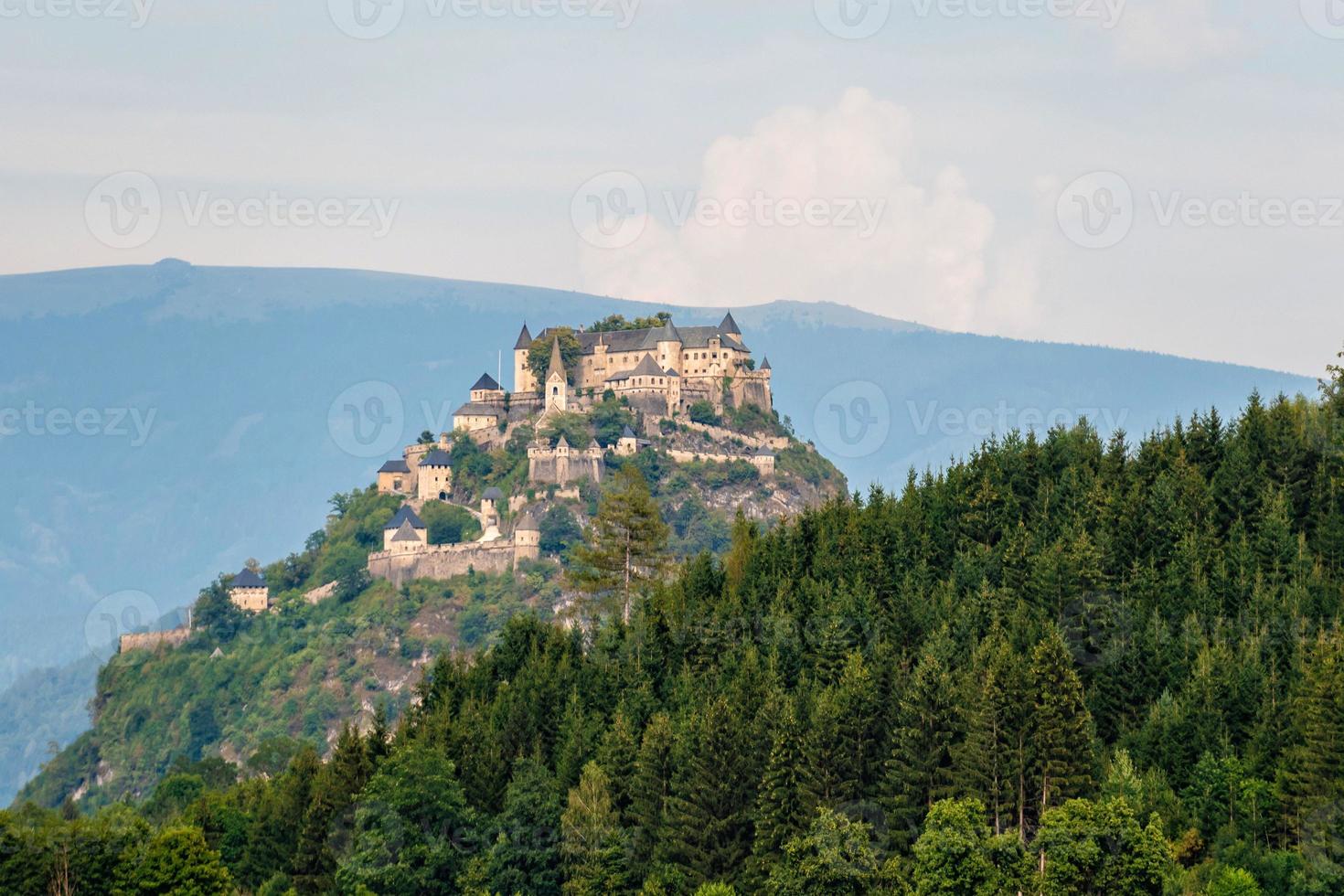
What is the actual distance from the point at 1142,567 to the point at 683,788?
2312 centimetres

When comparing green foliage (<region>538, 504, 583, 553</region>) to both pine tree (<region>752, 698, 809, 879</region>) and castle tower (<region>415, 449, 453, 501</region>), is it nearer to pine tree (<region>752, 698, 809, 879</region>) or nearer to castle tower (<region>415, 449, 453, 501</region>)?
castle tower (<region>415, 449, 453, 501</region>)

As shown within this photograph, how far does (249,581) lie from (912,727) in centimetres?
11641

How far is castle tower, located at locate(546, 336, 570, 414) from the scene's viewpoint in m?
180

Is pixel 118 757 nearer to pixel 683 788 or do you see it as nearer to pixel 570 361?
pixel 570 361

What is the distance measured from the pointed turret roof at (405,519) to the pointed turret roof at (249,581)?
12.7 meters

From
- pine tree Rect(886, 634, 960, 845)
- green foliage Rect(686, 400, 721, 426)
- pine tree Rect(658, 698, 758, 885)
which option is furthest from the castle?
pine tree Rect(886, 634, 960, 845)

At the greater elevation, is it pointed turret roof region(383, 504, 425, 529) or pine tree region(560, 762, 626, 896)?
pointed turret roof region(383, 504, 425, 529)

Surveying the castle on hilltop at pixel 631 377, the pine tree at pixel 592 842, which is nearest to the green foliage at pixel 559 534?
the castle on hilltop at pixel 631 377

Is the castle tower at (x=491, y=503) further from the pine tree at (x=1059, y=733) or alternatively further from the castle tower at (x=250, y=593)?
the pine tree at (x=1059, y=733)

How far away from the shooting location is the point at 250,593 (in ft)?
579

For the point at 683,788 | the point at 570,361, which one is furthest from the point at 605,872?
the point at 570,361

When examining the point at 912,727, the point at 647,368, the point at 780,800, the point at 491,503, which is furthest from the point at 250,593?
the point at 912,727

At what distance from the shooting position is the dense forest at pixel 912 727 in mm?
65875

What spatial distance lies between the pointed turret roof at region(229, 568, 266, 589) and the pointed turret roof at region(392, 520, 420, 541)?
47.5 feet
